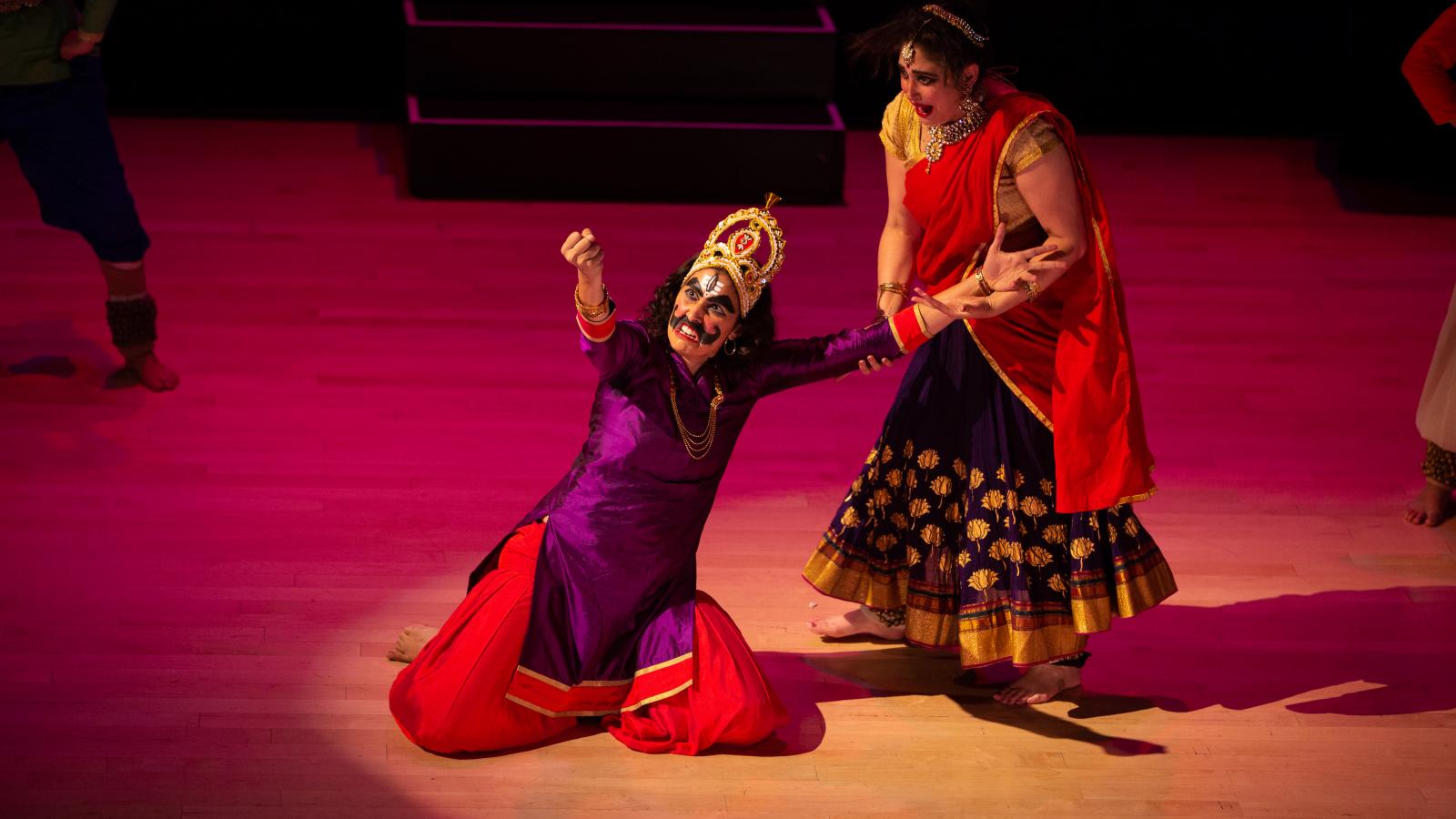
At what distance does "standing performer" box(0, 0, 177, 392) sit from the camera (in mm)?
4586

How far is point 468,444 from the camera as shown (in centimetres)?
479

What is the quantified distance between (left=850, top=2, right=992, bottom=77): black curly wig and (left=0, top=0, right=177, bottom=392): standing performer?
7.19 ft

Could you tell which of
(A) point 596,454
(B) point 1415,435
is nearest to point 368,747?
(A) point 596,454

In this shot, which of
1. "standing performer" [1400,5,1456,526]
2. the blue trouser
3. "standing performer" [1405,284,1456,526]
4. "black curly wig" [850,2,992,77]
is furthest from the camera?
the blue trouser

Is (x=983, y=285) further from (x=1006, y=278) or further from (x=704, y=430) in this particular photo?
(x=704, y=430)

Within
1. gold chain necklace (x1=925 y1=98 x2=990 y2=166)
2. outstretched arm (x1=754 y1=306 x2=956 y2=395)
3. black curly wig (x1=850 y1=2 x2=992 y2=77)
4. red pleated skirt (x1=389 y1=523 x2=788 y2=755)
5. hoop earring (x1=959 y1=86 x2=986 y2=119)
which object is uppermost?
black curly wig (x1=850 y1=2 x2=992 y2=77)

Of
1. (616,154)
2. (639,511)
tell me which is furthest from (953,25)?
(616,154)

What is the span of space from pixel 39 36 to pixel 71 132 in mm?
254

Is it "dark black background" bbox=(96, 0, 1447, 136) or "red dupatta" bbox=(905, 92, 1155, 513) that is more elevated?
"red dupatta" bbox=(905, 92, 1155, 513)

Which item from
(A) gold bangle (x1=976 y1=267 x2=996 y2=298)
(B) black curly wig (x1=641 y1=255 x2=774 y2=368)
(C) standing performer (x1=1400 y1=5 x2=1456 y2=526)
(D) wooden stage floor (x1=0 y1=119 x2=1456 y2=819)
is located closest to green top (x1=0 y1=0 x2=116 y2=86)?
(D) wooden stage floor (x1=0 y1=119 x2=1456 y2=819)

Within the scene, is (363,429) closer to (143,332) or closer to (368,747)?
(143,332)

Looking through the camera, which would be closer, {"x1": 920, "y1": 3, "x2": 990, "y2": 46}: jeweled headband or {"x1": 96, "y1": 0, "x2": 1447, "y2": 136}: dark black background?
{"x1": 920, "y1": 3, "x2": 990, "y2": 46}: jeweled headband

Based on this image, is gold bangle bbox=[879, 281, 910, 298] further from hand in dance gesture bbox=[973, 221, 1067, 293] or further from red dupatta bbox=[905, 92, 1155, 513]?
hand in dance gesture bbox=[973, 221, 1067, 293]

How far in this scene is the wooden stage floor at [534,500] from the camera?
3.50 meters
